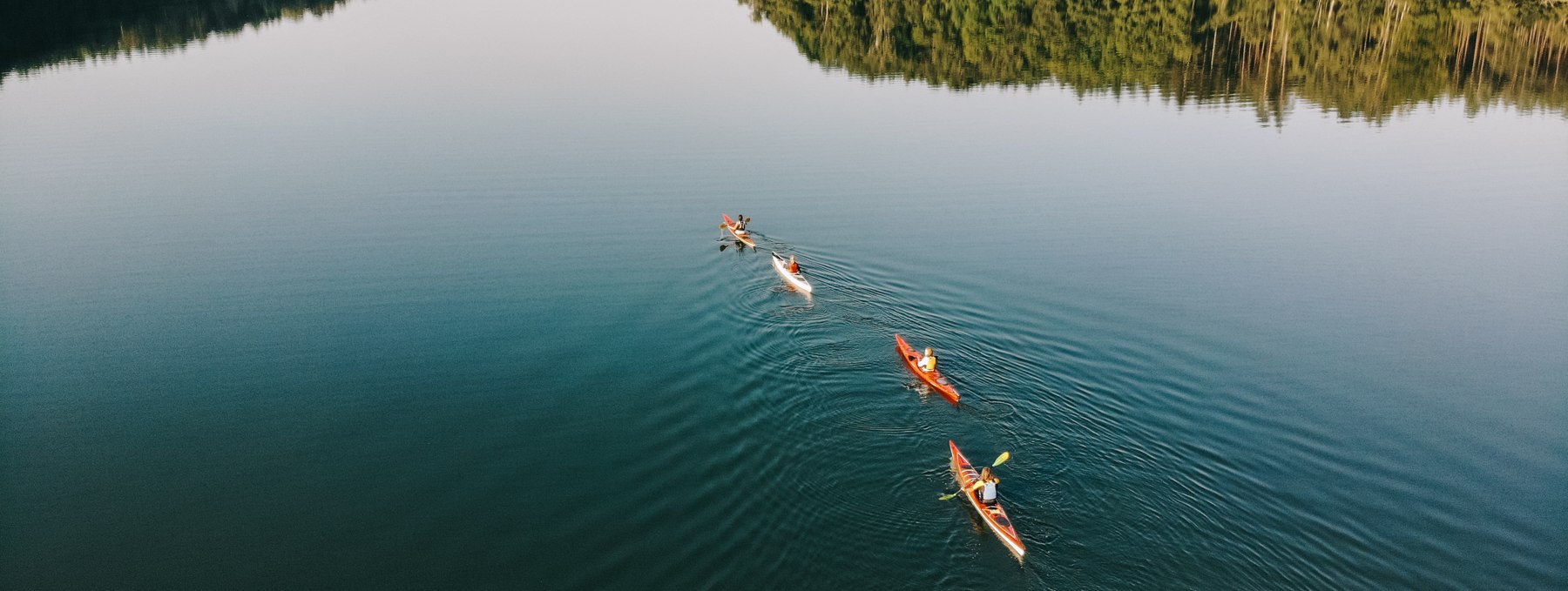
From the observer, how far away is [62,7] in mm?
84000

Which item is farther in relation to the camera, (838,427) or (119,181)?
(119,181)

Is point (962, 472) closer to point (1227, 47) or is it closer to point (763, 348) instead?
point (763, 348)

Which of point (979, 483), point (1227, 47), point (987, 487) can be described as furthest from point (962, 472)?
point (1227, 47)

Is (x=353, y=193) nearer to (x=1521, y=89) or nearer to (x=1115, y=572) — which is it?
(x=1115, y=572)

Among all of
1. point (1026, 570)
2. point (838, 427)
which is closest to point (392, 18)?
point (838, 427)

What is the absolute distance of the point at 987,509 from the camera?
68.5 feet

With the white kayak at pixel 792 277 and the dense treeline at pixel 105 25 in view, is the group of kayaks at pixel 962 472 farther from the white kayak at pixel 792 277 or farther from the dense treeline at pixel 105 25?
the dense treeline at pixel 105 25

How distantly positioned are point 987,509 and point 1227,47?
256 ft

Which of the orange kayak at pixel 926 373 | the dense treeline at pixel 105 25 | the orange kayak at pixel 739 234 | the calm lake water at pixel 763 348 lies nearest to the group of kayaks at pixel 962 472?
the orange kayak at pixel 926 373

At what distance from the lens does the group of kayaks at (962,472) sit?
20.4 metres

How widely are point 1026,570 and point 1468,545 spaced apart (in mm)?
10209

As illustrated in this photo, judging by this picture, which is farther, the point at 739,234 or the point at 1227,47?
the point at 1227,47

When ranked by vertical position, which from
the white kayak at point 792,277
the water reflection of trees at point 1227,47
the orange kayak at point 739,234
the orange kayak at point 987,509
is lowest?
the orange kayak at point 987,509

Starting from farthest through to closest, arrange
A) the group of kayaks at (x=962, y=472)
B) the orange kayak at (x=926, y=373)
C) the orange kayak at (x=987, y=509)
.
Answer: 1. the orange kayak at (x=926, y=373)
2. the group of kayaks at (x=962, y=472)
3. the orange kayak at (x=987, y=509)
